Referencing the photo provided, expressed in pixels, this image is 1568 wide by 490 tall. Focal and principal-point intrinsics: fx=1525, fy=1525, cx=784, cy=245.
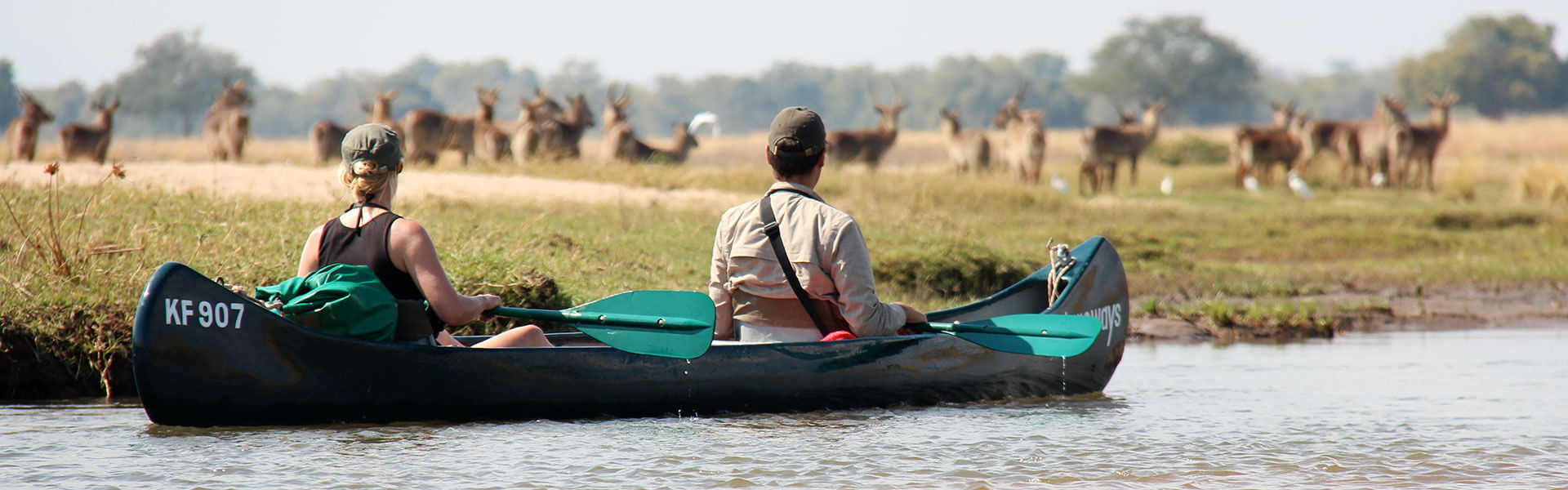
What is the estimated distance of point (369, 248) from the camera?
5.38 meters

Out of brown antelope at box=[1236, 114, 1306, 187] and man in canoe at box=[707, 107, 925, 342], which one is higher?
brown antelope at box=[1236, 114, 1306, 187]

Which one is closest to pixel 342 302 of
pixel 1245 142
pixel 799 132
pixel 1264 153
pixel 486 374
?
pixel 486 374

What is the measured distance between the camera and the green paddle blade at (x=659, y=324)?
6.01m

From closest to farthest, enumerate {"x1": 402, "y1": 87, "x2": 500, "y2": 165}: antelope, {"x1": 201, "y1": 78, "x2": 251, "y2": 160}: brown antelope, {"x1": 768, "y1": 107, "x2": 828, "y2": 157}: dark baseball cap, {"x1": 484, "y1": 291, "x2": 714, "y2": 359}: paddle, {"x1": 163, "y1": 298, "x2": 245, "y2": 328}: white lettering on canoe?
{"x1": 163, "y1": 298, "x2": 245, "y2": 328}: white lettering on canoe
{"x1": 768, "y1": 107, "x2": 828, "y2": 157}: dark baseball cap
{"x1": 484, "y1": 291, "x2": 714, "y2": 359}: paddle
{"x1": 201, "y1": 78, "x2": 251, "y2": 160}: brown antelope
{"x1": 402, "y1": 87, "x2": 500, "y2": 165}: antelope

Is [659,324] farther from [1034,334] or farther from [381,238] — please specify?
[1034,334]

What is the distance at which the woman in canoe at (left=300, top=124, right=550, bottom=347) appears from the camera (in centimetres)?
535

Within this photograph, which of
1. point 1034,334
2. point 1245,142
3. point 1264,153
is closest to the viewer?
point 1034,334

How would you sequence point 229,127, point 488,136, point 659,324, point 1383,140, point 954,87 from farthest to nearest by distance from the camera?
point 954,87
point 1383,140
point 488,136
point 229,127
point 659,324

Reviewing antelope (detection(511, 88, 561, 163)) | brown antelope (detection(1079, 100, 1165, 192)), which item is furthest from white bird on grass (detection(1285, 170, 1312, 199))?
antelope (detection(511, 88, 561, 163))

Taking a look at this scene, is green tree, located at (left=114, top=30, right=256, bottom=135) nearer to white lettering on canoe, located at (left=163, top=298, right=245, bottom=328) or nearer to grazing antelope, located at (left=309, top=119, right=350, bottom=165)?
grazing antelope, located at (left=309, top=119, right=350, bottom=165)

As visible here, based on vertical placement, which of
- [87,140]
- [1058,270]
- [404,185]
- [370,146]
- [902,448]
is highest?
[87,140]

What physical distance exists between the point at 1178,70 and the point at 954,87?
115ft

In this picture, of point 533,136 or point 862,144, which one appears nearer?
point 533,136

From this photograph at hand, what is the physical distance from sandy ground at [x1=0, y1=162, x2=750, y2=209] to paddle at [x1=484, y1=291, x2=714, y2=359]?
21.6ft
